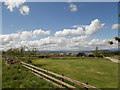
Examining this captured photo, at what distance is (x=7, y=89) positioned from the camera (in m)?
8.09

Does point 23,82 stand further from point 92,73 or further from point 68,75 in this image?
point 92,73

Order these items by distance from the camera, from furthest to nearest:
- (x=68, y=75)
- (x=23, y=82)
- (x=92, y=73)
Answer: (x=92, y=73), (x=68, y=75), (x=23, y=82)

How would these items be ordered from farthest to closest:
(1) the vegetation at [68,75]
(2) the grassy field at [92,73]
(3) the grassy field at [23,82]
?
(2) the grassy field at [92,73] < (1) the vegetation at [68,75] < (3) the grassy field at [23,82]

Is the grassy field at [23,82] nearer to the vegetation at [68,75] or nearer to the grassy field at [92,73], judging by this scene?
the vegetation at [68,75]

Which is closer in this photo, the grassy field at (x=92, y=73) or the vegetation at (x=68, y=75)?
the vegetation at (x=68, y=75)

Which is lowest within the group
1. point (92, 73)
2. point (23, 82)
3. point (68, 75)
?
point (92, 73)

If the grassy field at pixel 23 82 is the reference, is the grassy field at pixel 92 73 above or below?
below

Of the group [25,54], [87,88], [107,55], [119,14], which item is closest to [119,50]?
[107,55]

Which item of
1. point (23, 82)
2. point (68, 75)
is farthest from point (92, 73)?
point (23, 82)

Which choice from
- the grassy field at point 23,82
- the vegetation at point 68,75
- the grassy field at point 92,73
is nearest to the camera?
the grassy field at point 23,82

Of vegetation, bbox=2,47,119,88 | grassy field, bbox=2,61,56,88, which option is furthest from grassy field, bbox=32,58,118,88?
grassy field, bbox=2,61,56,88

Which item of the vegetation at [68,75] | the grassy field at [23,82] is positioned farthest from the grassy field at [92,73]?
the grassy field at [23,82]

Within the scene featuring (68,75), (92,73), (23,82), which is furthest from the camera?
(92,73)

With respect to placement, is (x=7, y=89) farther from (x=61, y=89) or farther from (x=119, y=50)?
(x=119, y=50)
